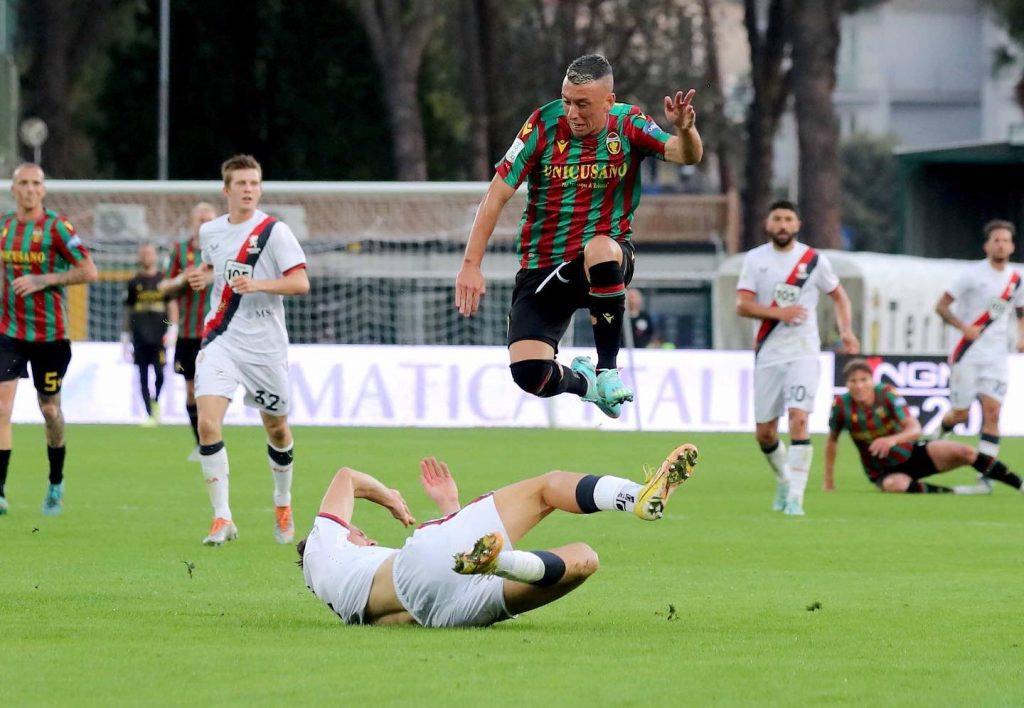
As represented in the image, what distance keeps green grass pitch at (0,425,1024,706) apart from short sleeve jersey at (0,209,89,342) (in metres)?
1.29

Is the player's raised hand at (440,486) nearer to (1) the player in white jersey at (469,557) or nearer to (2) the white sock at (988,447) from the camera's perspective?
(1) the player in white jersey at (469,557)

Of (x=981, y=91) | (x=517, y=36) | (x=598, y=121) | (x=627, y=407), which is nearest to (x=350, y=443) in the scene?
(x=627, y=407)

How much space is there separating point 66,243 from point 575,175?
192 inches

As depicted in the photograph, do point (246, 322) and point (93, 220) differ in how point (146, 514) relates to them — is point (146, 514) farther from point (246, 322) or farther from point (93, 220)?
point (93, 220)

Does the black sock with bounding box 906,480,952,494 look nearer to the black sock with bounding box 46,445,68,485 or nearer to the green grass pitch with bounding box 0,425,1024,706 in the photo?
the green grass pitch with bounding box 0,425,1024,706

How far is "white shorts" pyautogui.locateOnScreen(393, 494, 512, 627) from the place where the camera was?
7238 mm

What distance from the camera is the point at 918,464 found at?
16.5m

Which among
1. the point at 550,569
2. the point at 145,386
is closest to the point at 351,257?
the point at 145,386

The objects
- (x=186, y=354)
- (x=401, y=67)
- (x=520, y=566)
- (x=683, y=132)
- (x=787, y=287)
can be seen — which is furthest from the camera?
(x=401, y=67)

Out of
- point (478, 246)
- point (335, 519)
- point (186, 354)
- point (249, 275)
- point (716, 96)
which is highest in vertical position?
point (716, 96)

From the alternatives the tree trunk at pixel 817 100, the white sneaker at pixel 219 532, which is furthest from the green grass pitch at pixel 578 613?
the tree trunk at pixel 817 100

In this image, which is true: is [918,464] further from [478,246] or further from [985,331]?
[478,246]

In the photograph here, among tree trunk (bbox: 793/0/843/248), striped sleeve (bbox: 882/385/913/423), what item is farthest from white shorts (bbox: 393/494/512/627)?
tree trunk (bbox: 793/0/843/248)

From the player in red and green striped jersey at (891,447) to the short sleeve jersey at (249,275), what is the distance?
6225mm
